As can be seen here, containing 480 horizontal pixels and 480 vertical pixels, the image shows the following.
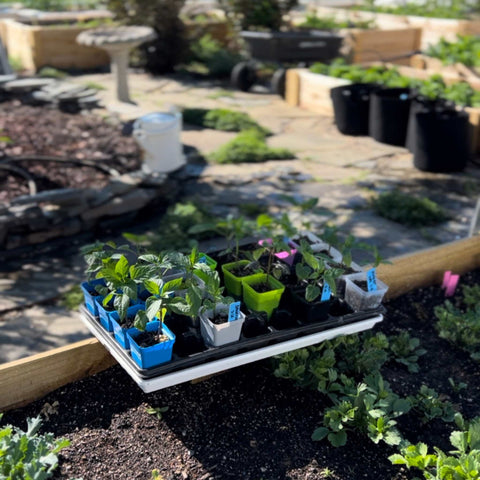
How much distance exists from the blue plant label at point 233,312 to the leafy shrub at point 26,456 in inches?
28.2

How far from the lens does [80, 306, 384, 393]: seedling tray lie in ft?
7.27

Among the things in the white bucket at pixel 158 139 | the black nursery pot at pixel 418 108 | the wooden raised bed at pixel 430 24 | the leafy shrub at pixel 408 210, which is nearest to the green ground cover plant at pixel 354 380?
the leafy shrub at pixel 408 210

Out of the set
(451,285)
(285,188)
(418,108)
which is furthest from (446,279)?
(418,108)

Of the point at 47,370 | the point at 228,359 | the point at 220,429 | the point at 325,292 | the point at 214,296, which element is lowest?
the point at 220,429

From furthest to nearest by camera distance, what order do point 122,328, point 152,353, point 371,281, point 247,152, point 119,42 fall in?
point 119,42 → point 247,152 → point 371,281 → point 122,328 → point 152,353

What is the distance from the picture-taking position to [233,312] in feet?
7.70

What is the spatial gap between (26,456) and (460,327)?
2115 mm

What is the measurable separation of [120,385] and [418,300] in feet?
5.79

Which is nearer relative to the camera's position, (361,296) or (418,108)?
(361,296)

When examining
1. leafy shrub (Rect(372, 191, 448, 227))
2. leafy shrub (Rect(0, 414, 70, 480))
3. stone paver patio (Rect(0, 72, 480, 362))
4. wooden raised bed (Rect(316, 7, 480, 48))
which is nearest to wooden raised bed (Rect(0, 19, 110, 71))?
stone paver patio (Rect(0, 72, 480, 362))

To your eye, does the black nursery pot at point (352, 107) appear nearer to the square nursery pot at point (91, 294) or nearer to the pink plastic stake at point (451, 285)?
the pink plastic stake at point (451, 285)

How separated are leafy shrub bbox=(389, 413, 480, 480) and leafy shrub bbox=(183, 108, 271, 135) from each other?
6095 mm

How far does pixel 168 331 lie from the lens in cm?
229

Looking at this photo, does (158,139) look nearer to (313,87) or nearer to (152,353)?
(313,87)
